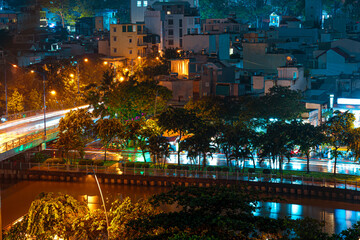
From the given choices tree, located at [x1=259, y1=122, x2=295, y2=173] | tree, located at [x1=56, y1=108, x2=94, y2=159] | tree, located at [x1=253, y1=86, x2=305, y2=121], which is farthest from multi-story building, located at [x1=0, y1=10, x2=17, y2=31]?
tree, located at [x1=259, y1=122, x2=295, y2=173]

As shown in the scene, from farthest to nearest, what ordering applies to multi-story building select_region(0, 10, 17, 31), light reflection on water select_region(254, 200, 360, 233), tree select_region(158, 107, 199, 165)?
multi-story building select_region(0, 10, 17, 31) → tree select_region(158, 107, 199, 165) → light reflection on water select_region(254, 200, 360, 233)

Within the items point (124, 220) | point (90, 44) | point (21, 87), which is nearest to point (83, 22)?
point (90, 44)

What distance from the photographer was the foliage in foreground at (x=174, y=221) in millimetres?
18484

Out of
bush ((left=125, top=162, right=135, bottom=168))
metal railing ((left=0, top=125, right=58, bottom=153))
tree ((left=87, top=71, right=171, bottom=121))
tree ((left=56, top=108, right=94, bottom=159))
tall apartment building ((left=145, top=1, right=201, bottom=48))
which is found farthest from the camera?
tall apartment building ((left=145, top=1, right=201, bottom=48))

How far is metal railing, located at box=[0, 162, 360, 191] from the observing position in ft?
113

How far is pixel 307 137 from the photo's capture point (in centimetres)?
3638

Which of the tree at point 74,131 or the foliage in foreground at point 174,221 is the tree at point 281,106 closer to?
the tree at point 74,131

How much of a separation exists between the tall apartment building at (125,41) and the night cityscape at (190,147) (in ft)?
7.06

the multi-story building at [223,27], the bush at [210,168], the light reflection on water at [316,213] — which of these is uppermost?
the multi-story building at [223,27]

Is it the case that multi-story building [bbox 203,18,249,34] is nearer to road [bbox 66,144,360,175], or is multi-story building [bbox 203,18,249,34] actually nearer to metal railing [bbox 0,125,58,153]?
road [bbox 66,144,360,175]

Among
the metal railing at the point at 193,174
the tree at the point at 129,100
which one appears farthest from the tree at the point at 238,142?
the tree at the point at 129,100

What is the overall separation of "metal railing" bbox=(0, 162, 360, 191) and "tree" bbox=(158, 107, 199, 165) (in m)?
2.98

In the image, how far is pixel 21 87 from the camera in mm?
51375

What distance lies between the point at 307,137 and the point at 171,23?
4371cm
